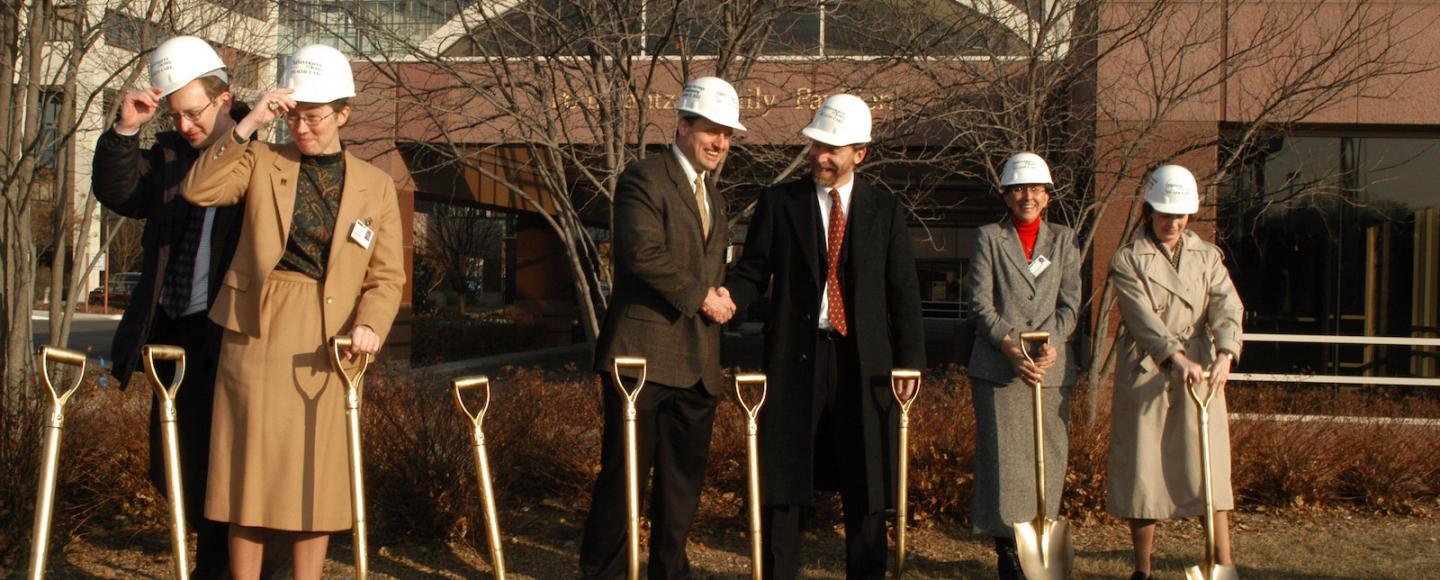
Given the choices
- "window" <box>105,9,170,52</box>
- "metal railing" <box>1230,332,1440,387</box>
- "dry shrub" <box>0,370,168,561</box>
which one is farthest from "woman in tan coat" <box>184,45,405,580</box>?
"metal railing" <box>1230,332,1440,387</box>

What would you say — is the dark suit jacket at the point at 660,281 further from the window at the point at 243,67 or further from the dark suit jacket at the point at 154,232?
the window at the point at 243,67

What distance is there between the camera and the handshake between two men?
4613 millimetres

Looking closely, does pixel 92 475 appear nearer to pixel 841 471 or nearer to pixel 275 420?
pixel 275 420

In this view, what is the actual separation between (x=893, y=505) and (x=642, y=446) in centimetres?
106

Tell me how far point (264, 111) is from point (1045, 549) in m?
3.38

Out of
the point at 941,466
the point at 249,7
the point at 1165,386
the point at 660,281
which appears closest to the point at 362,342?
the point at 660,281

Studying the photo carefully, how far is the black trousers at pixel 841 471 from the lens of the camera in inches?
193

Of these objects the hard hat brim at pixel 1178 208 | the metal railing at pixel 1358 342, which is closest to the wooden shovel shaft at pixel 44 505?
the hard hat brim at pixel 1178 208

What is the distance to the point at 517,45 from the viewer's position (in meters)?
7.35

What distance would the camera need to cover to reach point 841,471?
4926mm

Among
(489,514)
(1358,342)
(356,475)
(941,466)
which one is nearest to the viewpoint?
(356,475)

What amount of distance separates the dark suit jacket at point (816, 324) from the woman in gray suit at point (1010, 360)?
0.45m

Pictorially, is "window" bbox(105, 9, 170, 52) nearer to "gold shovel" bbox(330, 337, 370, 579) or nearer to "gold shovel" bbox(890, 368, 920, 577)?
"gold shovel" bbox(330, 337, 370, 579)

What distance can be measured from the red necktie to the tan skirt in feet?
6.36
